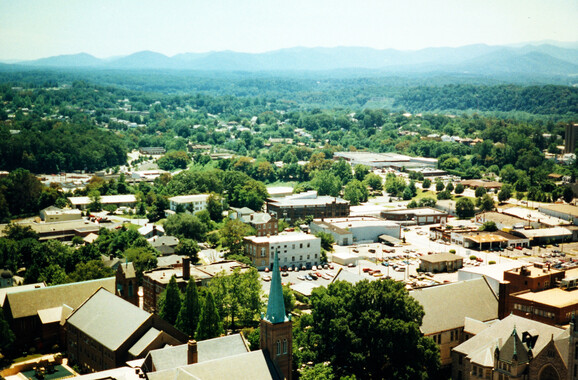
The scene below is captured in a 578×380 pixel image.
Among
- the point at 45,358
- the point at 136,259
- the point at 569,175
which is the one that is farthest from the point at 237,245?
the point at 569,175

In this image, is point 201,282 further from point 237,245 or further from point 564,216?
point 564,216

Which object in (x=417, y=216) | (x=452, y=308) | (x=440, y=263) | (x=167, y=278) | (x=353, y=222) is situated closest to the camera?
(x=452, y=308)

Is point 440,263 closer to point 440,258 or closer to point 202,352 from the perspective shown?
point 440,258

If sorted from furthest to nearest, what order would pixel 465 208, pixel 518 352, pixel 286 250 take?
pixel 465 208 → pixel 286 250 → pixel 518 352

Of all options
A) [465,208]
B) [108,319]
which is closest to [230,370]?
[108,319]

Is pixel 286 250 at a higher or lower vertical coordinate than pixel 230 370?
lower

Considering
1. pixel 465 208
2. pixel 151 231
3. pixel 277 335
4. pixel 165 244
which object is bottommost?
pixel 465 208

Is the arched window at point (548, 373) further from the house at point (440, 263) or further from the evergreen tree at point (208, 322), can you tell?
the house at point (440, 263)

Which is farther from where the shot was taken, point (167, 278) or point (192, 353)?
point (167, 278)

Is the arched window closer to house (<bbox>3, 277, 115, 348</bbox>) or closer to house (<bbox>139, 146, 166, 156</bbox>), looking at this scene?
house (<bbox>3, 277, 115, 348</bbox>)
